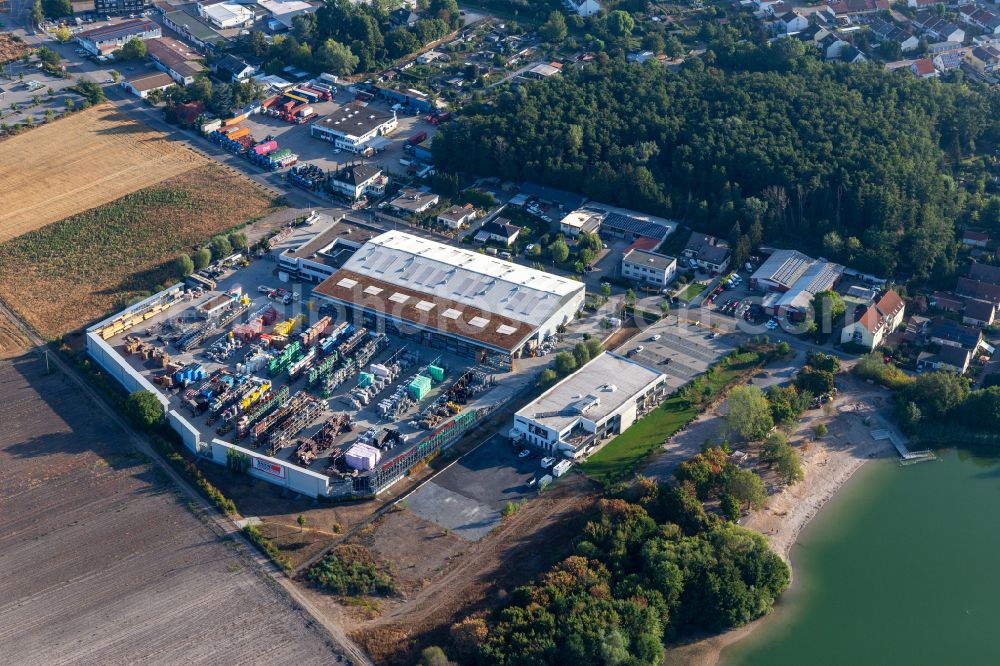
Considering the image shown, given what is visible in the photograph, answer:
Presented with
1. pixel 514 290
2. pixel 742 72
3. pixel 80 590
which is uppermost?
pixel 742 72

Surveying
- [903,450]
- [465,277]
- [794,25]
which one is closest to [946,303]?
[903,450]

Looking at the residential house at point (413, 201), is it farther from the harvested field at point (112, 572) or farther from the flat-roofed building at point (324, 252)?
the harvested field at point (112, 572)

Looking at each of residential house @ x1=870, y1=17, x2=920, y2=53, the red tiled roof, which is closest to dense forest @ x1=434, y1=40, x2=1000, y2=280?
the red tiled roof

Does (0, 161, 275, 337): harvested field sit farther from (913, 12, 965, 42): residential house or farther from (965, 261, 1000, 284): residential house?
(913, 12, 965, 42): residential house

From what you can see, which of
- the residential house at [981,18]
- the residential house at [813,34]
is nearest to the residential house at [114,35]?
the residential house at [813,34]

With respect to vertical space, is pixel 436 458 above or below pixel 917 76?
below

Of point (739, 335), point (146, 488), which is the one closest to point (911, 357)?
point (739, 335)

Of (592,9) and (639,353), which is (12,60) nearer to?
(592,9)

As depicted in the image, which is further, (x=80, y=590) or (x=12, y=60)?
(x=12, y=60)

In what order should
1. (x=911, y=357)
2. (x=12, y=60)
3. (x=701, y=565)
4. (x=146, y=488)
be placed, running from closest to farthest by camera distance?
(x=701, y=565), (x=146, y=488), (x=911, y=357), (x=12, y=60)
